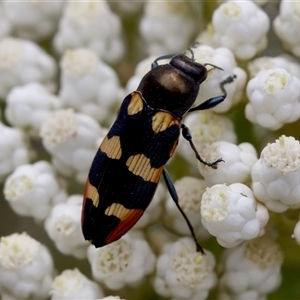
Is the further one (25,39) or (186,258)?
(25,39)

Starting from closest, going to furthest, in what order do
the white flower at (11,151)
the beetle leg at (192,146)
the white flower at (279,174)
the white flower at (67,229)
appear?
the white flower at (279,174) < the beetle leg at (192,146) < the white flower at (67,229) < the white flower at (11,151)

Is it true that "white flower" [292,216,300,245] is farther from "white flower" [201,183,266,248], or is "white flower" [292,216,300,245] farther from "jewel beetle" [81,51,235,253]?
"jewel beetle" [81,51,235,253]

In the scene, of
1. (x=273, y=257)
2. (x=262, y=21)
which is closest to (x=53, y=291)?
(x=273, y=257)

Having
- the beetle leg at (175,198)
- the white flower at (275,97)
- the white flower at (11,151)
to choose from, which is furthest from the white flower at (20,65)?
the white flower at (275,97)

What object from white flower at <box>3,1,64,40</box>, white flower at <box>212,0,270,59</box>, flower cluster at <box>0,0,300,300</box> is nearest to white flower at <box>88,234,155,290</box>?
flower cluster at <box>0,0,300,300</box>

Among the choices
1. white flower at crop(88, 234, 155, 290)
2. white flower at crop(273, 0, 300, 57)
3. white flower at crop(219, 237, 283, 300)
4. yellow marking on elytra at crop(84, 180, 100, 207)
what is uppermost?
white flower at crop(273, 0, 300, 57)

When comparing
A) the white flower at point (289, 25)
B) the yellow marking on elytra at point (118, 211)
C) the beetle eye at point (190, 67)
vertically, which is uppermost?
the white flower at point (289, 25)

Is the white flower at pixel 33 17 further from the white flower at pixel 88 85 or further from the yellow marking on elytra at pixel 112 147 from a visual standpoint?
the yellow marking on elytra at pixel 112 147

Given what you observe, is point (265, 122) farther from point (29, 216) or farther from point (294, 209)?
point (29, 216)
